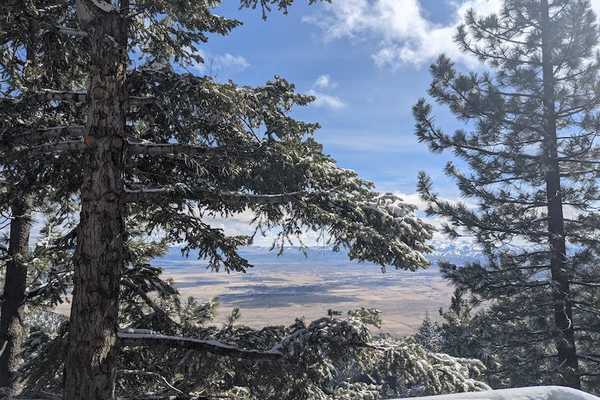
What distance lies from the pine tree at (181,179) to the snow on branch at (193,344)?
2cm

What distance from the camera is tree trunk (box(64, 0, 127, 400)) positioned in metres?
4.32

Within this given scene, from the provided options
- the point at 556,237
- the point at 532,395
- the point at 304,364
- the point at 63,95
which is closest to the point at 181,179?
the point at 63,95

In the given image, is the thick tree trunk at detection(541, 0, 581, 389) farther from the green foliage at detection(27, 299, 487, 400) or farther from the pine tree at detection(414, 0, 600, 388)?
→ the green foliage at detection(27, 299, 487, 400)

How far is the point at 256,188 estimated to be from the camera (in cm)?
542

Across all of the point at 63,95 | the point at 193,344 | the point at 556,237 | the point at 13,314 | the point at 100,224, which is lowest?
the point at 13,314

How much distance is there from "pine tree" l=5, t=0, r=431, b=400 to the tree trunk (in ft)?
0.03

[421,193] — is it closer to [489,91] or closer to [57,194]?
[489,91]

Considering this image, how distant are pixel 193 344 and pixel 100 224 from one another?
1.62 metres

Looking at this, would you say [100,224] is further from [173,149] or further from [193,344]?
[193,344]

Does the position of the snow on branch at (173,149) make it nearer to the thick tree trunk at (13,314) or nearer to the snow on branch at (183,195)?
the snow on branch at (183,195)

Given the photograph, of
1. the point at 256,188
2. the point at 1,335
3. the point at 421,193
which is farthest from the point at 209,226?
the point at 421,193

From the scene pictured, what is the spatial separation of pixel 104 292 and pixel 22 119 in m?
2.04

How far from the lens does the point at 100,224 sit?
177 inches

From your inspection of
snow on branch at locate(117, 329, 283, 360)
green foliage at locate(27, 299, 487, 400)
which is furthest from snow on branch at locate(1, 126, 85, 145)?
green foliage at locate(27, 299, 487, 400)
